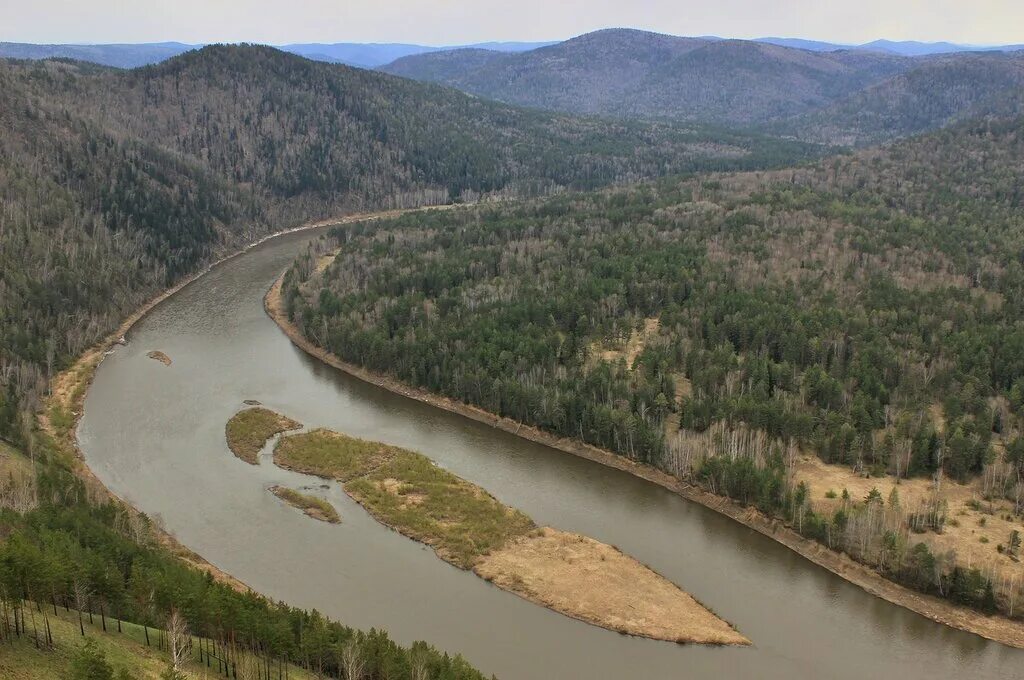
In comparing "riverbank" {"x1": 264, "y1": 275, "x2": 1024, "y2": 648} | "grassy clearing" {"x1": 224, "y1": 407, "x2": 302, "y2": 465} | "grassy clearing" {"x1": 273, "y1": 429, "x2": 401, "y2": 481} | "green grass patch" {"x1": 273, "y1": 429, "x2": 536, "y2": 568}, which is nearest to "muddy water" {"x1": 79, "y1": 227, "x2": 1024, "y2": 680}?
"riverbank" {"x1": 264, "y1": 275, "x2": 1024, "y2": 648}

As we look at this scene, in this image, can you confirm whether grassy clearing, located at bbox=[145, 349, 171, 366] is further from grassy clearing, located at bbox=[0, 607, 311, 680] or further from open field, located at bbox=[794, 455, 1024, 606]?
open field, located at bbox=[794, 455, 1024, 606]

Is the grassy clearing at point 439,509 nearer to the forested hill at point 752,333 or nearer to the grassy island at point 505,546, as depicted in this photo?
the grassy island at point 505,546

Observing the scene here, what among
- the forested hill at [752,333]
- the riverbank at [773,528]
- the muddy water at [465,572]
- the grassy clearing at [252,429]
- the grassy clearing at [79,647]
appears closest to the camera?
the grassy clearing at [79,647]

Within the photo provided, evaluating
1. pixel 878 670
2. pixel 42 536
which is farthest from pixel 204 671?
pixel 878 670

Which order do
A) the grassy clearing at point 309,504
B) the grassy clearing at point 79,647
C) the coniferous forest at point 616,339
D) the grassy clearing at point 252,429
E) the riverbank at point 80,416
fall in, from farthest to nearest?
the grassy clearing at point 252,429 < the grassy clearing at point 309,504 < the riverbank at point 80,416 < the coniferous forest at point 616,339 < the grassy clearing at point 79,647

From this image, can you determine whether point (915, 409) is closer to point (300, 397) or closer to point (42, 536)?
point (300, 397)

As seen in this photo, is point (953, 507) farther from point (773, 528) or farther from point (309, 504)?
point (309, 504)

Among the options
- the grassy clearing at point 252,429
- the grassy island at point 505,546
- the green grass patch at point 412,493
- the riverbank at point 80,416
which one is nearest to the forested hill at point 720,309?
the green grass patch at point 412,493
